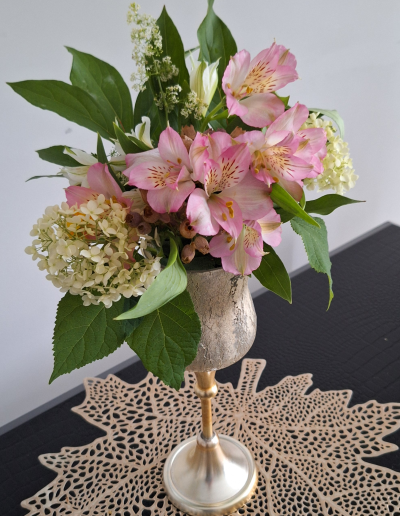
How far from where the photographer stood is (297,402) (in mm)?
829

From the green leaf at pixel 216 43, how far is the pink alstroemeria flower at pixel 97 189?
198mm

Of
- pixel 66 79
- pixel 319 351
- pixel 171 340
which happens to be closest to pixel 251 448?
pixel 319 351

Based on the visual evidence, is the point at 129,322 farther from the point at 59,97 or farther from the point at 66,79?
the point at 66,79

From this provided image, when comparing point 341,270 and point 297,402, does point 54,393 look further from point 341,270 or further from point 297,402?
point 341,270

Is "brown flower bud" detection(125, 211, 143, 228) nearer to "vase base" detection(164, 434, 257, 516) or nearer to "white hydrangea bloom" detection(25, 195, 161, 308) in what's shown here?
"white hydrangea bloom" detection(25, 195, 161, 308)

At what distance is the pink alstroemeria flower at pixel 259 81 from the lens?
0.46m

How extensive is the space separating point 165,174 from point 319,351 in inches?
23.3

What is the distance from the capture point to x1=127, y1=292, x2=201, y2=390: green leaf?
494 millimetres

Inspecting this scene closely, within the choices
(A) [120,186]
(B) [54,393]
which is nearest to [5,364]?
(B) [54,393]

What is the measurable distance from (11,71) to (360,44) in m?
0.93

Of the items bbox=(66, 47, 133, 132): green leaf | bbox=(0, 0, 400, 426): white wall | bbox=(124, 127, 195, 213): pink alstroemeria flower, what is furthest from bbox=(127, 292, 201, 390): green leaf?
bbox=(0, 0, 400, 426): white wall

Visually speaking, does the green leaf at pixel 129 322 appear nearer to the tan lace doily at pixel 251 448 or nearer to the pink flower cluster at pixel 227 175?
the pink flower cluster at pixel 227 175

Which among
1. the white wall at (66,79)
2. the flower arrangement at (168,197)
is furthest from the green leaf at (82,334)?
the white wall at (66,79)

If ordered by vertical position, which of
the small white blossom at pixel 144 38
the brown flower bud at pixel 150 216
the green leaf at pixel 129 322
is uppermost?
the small white blossom at pixel 144 38
